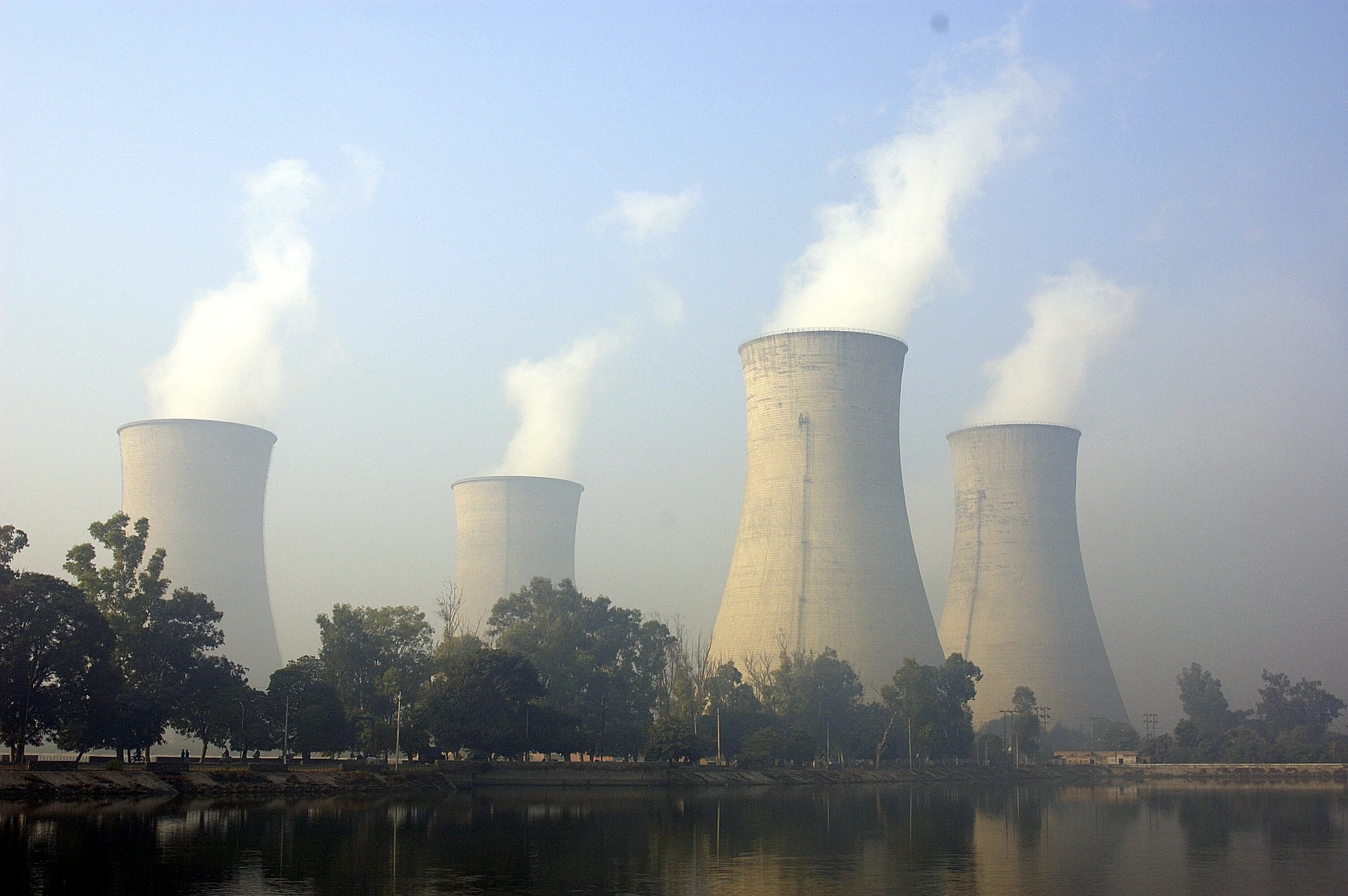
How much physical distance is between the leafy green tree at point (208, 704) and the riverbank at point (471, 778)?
2870 millimetres

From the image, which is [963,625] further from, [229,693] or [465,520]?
[229,693]

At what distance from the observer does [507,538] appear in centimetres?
4056

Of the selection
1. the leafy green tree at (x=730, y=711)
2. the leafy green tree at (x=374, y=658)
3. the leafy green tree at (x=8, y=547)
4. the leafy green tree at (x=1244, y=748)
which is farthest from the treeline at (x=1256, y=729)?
the leafy green tree at (x=8, y=547)

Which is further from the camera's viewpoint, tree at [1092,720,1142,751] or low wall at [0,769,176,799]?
tree at [1092,720,1142,751]

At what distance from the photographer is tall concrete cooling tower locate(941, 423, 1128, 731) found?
130 feet

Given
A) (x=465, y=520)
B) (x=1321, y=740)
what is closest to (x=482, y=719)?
(x=465, y=520)

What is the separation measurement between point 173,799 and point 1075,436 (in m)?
30.1

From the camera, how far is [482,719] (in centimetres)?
2905

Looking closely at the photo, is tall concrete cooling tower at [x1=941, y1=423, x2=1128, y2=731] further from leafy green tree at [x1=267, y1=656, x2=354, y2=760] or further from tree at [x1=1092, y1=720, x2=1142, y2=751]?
leafy green tree at [x1=267, y1=656, x2=354, y2=760]

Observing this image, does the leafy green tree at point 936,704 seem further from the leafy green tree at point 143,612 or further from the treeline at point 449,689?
the leafy green tree at point 143,612

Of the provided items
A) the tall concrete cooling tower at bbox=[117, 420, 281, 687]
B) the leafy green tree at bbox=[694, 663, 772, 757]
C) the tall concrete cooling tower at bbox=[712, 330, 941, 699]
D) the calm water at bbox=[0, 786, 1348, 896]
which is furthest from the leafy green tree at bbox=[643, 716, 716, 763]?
the tall concrete cooling tower at bbox=[117, 420, 281, 687]

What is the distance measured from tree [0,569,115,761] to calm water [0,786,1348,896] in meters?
5.18

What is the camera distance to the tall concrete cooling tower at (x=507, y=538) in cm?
4041

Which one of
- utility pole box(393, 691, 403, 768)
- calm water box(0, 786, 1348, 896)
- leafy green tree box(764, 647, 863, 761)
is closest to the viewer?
calm water box(0, 786, 1348, 896)
